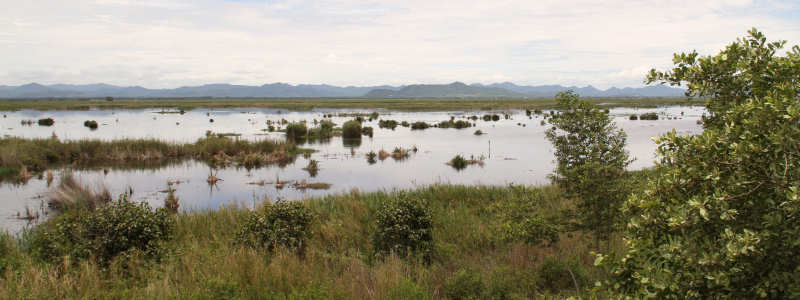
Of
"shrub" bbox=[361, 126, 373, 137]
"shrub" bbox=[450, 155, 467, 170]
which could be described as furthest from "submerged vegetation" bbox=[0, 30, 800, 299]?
"shrub" bbox=[361, 126, 373, 137]

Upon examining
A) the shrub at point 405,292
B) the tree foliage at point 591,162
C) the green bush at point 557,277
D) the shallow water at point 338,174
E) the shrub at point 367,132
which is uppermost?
the tree foliage at point 591,162

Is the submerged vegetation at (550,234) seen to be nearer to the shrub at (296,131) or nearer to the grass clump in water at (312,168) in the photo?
the grass clump in water at (312,168)

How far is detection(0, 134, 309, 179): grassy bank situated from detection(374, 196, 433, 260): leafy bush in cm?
2198

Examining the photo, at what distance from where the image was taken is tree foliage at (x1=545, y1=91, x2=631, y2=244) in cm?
767

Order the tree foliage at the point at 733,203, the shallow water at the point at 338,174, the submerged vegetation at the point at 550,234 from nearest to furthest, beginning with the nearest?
1. the tree foliage at the point at 733,203
2. the submerged vegetation at the point at 550,234
3. the shallow water at the point at 338,174

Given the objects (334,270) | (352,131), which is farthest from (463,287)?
(352,131)

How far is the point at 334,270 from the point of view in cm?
859

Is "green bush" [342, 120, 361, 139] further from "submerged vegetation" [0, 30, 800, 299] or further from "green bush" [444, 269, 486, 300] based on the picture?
"green bush" [444, 269, 486, 300]

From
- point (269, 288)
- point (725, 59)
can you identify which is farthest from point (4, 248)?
point (725, 59)

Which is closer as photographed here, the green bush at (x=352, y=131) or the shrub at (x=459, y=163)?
the shrub at (x=459, y=163)

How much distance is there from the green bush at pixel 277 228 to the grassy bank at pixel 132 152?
20319mm

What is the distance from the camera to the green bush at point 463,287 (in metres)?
7.65

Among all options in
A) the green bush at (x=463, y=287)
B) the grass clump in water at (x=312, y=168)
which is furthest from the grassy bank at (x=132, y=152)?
the green bush at (x=463, y=287)

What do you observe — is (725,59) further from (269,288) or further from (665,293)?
(269,288)
